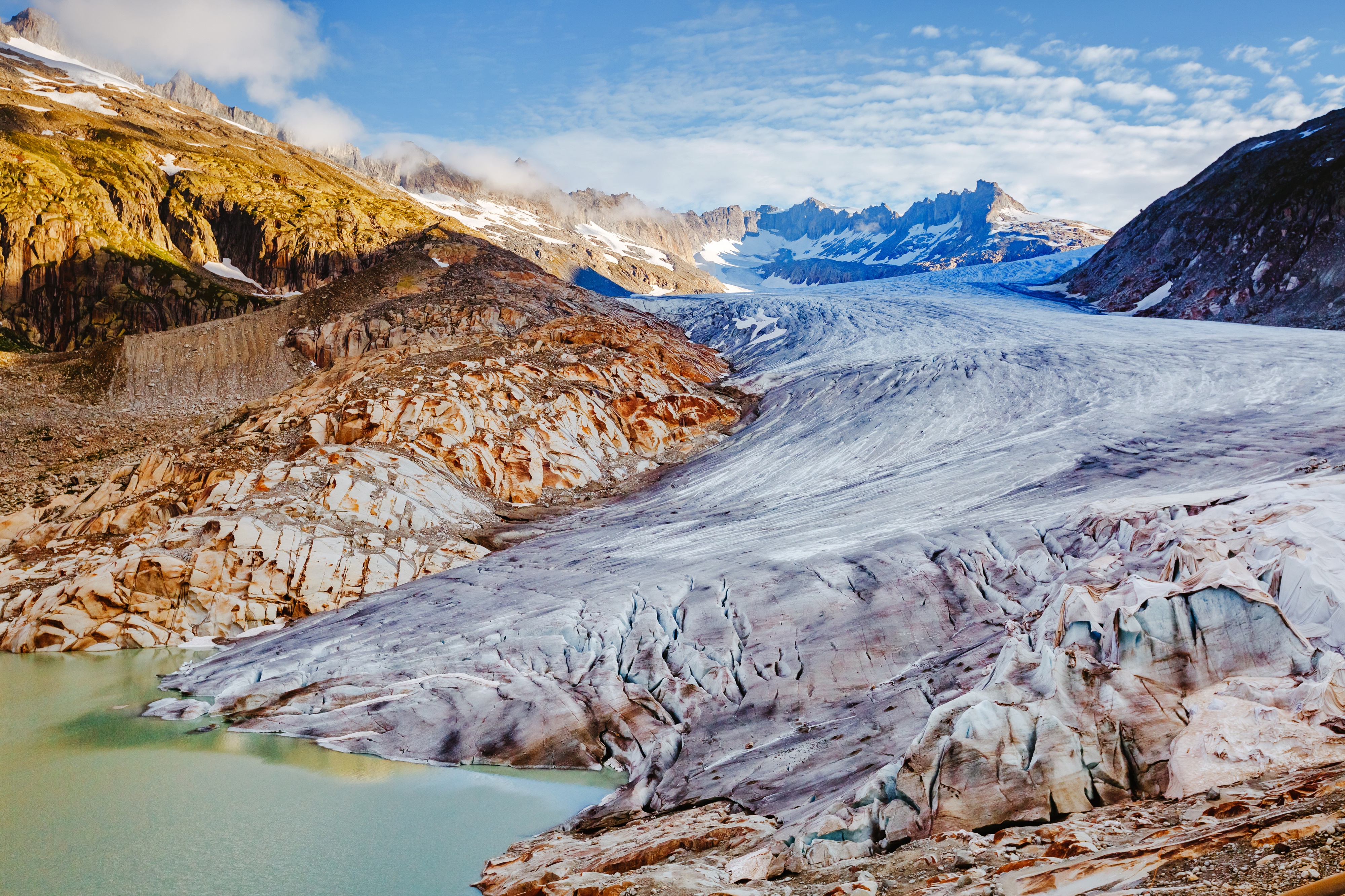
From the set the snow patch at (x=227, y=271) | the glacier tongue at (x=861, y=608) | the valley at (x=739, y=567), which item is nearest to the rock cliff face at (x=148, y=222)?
the snow patch at (x=227, y=271)

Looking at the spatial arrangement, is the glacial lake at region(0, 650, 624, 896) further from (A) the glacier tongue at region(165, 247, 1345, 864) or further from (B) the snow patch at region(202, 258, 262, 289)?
(B) the snow patch at region(202, 258, 262, 289)

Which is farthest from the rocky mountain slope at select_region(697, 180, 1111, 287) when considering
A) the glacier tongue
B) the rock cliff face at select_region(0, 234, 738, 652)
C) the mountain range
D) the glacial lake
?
the glacial lake

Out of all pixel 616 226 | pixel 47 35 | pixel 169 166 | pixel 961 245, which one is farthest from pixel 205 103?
pixel 961 245

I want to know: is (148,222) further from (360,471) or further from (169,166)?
(360,471)

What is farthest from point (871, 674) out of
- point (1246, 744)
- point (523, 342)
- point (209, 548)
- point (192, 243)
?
point (192, 243)

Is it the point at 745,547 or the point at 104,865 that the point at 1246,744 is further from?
the point at 104,865

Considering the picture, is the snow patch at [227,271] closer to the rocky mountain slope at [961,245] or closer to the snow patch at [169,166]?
the snow patch at [169,166]
